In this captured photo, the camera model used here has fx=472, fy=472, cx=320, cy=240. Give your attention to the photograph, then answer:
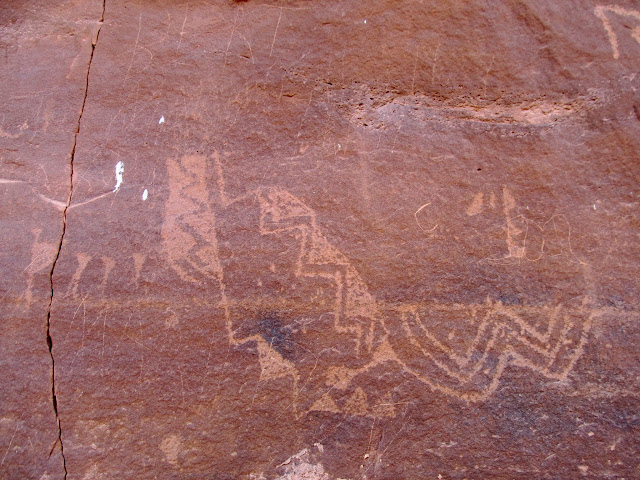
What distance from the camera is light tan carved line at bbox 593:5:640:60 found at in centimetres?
187

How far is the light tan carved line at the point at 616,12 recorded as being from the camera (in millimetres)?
1872

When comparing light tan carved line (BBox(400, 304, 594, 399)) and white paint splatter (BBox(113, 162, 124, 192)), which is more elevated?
white paint splatter (BBox(113, 162, 124, 192))

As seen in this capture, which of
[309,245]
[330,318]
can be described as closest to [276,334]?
[330,318]

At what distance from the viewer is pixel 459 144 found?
1854 millimetres

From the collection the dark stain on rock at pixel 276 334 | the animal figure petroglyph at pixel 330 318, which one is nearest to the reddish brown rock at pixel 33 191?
the animal figure petroglyph at pixel 330 318

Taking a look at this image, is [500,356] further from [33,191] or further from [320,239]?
[33,191]

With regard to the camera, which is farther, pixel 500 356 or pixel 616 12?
pixel 616 12

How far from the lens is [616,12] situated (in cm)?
189

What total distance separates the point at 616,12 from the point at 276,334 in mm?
1851


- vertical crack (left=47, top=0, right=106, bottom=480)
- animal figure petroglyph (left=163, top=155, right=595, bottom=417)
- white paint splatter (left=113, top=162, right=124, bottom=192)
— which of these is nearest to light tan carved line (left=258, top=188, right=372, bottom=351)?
animal figure petroglyph (left=163, top=155, right=595, bottom=417)

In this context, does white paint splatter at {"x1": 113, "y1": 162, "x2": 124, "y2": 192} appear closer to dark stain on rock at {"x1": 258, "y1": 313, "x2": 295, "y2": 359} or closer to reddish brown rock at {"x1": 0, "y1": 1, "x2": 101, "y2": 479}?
reddish brown rock at {"x1": 0, "y1": 1, "x2": 101, "y2": 479}

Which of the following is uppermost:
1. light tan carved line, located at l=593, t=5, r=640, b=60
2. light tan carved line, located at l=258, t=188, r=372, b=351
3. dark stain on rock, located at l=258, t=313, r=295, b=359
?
light tan carved line, located at l=593, t=5, r=640, b=60

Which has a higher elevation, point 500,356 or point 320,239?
point 320,239

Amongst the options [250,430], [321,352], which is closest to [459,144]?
[321,352]
